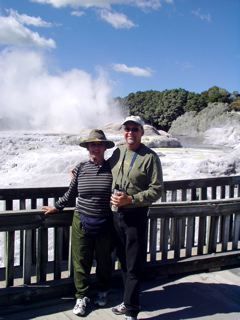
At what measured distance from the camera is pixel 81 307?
3992 millimetres

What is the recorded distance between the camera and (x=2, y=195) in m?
5.09

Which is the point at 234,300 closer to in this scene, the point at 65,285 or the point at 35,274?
the point at 65,285

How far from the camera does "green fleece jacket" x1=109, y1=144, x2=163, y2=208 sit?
3.72m

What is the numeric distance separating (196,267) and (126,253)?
1537 millimetres

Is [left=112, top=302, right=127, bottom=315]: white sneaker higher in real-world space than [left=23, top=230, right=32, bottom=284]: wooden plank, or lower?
lower

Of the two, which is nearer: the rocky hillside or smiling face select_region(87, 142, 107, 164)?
smiling face select_region(87, 142, 107, 164)

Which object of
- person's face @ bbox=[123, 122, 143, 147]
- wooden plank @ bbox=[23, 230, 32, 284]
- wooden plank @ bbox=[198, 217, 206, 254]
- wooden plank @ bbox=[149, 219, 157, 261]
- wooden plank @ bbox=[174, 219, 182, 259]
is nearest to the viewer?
person's face @ bbox=[123, 122, 143, 147]

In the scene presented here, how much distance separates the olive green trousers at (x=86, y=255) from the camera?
13.4 feet

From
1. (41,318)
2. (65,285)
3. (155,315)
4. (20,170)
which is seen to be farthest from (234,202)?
(20,170)

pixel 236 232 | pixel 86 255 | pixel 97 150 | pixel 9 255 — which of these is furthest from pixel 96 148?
pixel 236 232

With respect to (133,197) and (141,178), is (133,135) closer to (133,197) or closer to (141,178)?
(141,178)

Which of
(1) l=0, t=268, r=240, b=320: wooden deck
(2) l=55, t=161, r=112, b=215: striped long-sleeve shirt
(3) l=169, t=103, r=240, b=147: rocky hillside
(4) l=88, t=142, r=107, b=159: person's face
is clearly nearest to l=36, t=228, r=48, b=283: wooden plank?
(1) l=0, t=268, r=240, b=320: wooden deck

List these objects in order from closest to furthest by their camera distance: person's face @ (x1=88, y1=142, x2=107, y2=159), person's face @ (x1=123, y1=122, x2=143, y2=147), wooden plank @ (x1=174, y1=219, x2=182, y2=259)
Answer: person's face @ (x1=123, y1=122, x2=143, y2=147), person's face @ (x1=88, y1=142, x2=107, y2=159), wooden plank @ (x1=174, y1=219, x2=182, y2=259)

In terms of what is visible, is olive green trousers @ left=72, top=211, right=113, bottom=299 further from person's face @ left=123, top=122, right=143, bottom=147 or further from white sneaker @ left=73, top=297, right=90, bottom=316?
person's face @ left=123, top=122, right=143, bottom=147
